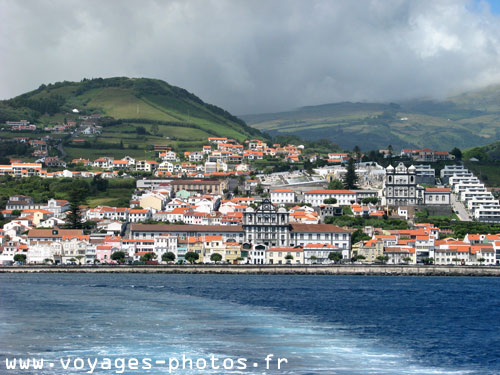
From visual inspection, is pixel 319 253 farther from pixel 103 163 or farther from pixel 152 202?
pixel 103 163

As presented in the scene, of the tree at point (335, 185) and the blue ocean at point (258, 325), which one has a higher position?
the tree at point (335, 185)

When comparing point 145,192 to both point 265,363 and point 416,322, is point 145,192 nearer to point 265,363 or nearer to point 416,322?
point 416,322

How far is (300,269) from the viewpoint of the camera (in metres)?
71.9

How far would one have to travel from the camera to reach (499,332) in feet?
120

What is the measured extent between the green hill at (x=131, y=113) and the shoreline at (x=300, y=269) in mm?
60000

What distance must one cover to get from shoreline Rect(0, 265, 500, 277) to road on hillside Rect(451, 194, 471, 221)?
21.3 m

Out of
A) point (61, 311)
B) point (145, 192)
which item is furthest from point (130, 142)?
point (61, 311)

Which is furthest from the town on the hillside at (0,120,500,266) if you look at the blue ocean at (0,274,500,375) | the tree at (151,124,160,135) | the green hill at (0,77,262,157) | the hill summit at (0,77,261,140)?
the hill summit at (0,77,261,140)

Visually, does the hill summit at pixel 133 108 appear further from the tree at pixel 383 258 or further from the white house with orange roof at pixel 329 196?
the tree at pixel 383 258

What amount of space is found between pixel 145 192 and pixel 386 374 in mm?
76461

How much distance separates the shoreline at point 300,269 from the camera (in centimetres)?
7006

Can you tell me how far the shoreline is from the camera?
2758 inches

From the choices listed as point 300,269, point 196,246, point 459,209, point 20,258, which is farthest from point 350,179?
point 20,258

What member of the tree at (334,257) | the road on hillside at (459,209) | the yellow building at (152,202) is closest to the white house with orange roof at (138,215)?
the yellow building at (152,202)
